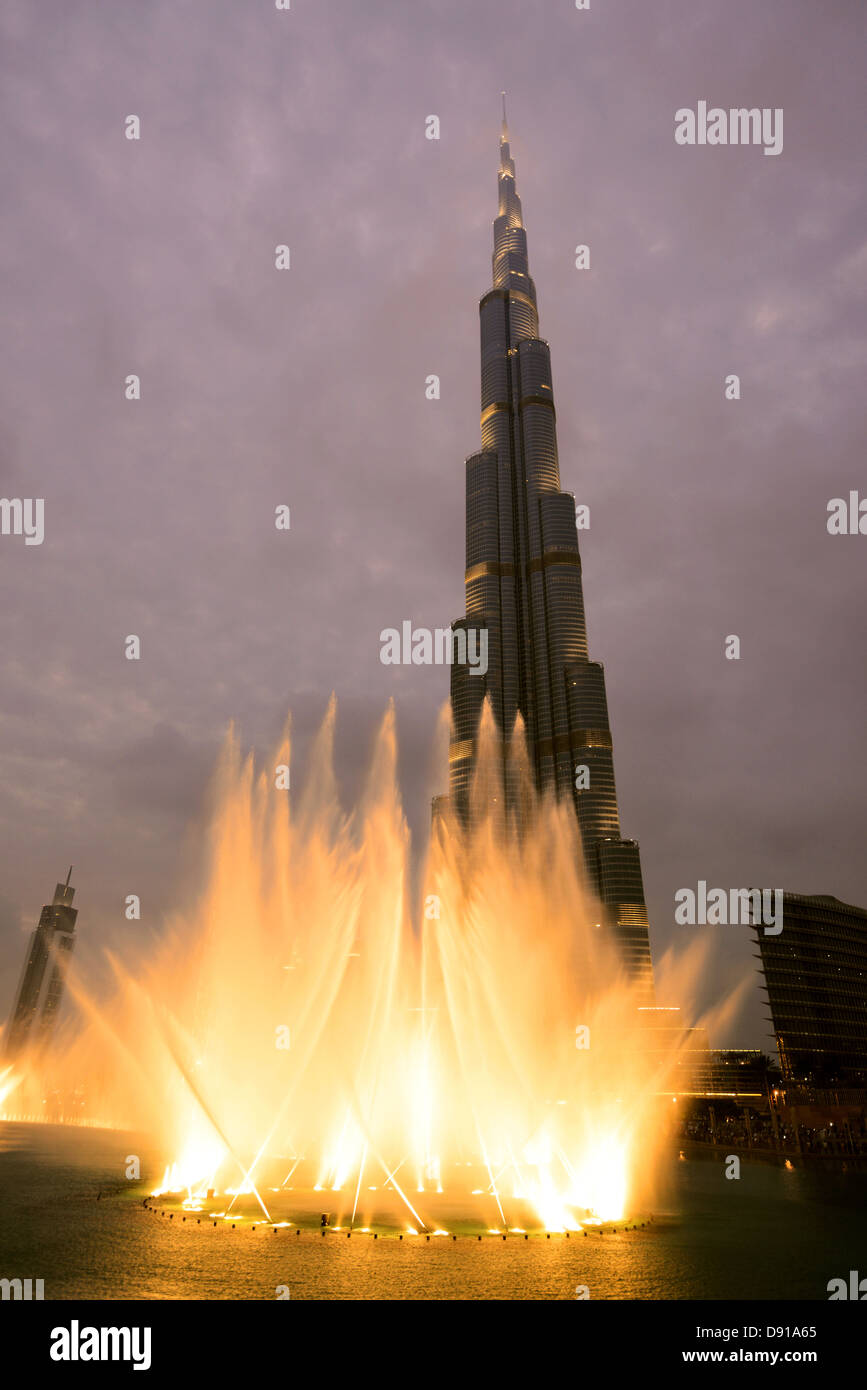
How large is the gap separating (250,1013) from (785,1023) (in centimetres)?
11245

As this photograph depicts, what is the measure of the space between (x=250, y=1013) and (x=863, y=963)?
129953 millimetres

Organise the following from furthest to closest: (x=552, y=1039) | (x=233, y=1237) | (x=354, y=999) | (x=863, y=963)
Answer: (x=863, y=963) → (x=552, y=1039) → (x=354, y=999) → (x=233, y=1237)

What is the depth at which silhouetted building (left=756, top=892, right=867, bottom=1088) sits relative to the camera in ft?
430

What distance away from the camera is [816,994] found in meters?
134

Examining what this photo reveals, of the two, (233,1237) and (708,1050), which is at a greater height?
(233,1237)

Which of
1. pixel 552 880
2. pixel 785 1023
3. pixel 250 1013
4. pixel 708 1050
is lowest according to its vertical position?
pixel 708 1050

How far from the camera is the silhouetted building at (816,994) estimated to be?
131 m

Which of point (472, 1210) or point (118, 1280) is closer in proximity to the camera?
point (118, 1280)

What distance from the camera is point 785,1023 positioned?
131 metres
